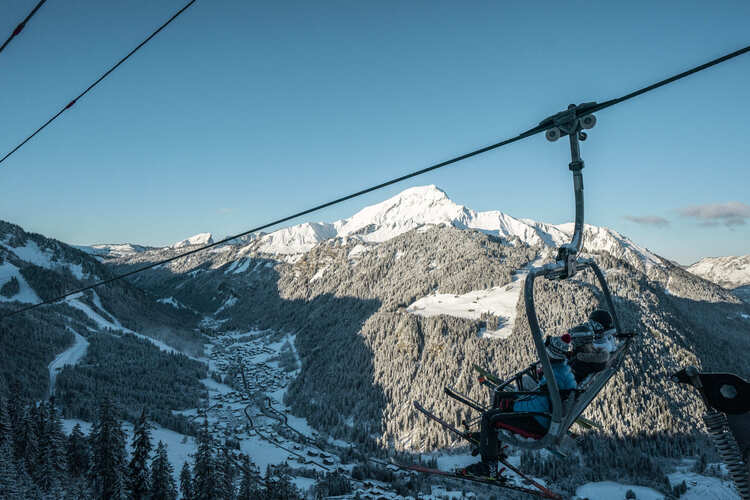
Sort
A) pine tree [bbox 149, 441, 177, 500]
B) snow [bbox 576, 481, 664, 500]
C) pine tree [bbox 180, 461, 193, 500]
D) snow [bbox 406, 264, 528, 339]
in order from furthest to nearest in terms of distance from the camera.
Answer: snow [bbox 406, 264, 528, 339] → snow [bbox 576, 481, 664, 500] → pine tree [bbox 180, 461, 193, 500] → pine tree [bbox 149, 441, 177, 500]

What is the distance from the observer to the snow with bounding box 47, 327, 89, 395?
92.7 metres

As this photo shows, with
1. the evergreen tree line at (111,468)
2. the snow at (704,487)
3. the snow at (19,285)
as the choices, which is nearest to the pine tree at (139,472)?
the evergreen tree line at (111,468)

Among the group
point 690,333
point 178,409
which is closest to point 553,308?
point 690,333

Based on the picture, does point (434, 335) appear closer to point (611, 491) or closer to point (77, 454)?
point (611, 491)

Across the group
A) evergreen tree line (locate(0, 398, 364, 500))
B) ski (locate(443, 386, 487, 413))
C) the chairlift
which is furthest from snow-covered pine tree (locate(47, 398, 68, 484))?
the chairlift

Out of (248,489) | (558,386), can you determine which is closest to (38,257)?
(248,489)

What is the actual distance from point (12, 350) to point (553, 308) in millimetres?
142484

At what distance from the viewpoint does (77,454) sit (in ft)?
152

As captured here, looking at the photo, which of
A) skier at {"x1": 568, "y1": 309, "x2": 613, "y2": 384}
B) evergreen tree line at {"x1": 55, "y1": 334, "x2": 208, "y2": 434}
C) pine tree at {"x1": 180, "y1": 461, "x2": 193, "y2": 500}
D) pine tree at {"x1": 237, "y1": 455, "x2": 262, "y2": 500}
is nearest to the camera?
skier at {"x1": 568, "y1": 309, "x2": 613, "y2": 384}

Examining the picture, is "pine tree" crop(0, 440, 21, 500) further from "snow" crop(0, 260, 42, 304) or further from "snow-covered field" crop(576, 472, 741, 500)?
"snow" crop(0, 260, 42, 304)

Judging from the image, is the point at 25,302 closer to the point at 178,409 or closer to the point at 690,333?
the point at 178,409

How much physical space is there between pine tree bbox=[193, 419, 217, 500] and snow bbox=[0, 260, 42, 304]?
140 m

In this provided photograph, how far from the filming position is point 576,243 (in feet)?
20.2

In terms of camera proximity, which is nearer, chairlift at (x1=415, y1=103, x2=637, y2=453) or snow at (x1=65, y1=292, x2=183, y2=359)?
chairlift at (x1=415, y1=103, x2=637, y2=453)
